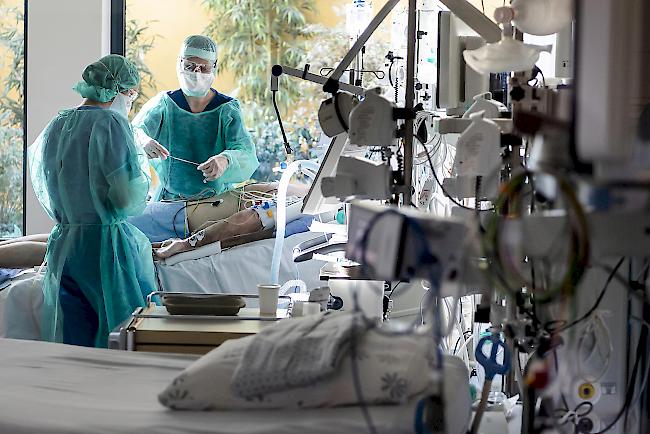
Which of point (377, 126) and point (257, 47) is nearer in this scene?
point (377, 126)

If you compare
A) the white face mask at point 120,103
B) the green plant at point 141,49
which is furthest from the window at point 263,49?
the white face mask at point 120,103

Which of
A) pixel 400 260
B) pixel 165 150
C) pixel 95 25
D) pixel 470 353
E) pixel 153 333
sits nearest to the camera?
pixel 400 260

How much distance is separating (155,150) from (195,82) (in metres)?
0.52

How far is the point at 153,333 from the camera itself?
10.2 ft

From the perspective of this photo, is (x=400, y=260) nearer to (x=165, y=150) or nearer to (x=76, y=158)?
(x=76, y=158)

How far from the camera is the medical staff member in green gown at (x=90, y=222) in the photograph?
13.7 feet

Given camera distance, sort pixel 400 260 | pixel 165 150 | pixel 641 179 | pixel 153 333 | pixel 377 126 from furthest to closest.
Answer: pixel 165 150, pixel 153 333, pixel 377 126, pixel 400 260, pixel 641 179

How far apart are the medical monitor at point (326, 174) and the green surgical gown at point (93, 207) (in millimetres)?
1302

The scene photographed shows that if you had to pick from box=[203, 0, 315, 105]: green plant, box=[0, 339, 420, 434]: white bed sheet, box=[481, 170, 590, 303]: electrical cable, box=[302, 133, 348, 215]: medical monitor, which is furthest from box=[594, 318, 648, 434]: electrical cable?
box=[203, 0, 315, 105]: green plant

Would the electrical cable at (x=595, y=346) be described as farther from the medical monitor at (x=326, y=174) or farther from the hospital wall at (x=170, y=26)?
the hospital wall at (x=170, y=26)

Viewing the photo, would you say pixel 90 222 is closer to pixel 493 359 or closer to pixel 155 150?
pixel 155 150

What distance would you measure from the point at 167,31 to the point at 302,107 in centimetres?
102

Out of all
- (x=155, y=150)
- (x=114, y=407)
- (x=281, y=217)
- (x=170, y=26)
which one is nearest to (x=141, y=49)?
(x=170, y=26)

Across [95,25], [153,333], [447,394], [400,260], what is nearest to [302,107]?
[95,25]
